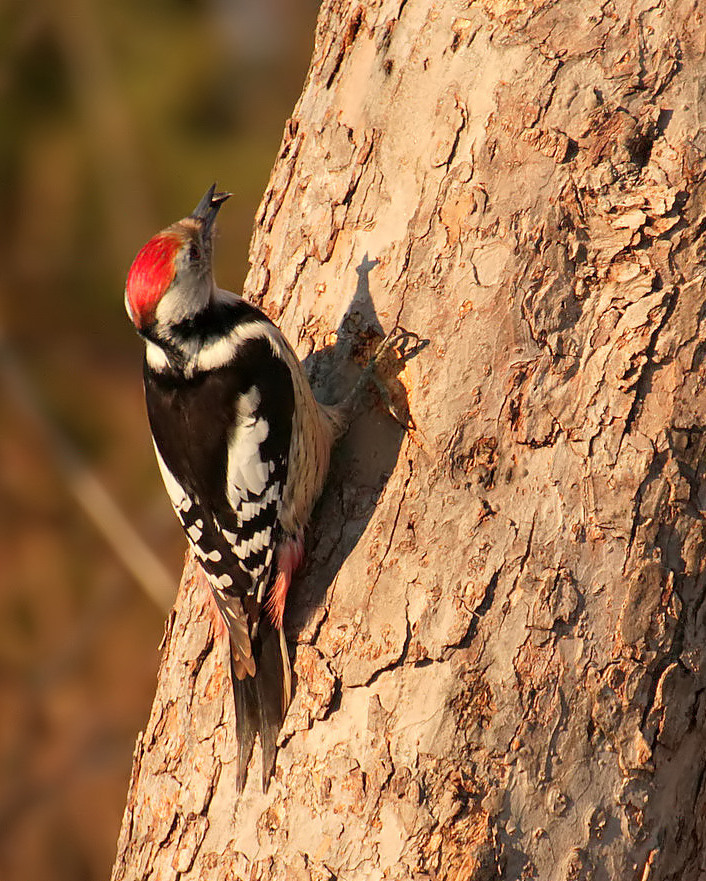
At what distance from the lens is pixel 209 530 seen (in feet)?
9.63

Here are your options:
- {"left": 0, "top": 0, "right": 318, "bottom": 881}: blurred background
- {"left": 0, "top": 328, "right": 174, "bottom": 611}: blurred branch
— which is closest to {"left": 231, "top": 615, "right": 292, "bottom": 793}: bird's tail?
{"left": 0, "top": 328, "right": 174, "bottom": 611}: blurred branch

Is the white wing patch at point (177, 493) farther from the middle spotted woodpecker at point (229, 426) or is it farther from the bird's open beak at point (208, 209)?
the bird's open beak at point (208, 209)

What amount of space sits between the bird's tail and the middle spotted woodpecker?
0.05 m

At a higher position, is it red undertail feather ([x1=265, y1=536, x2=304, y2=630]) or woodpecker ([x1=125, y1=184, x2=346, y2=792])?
woodpecker ([x1=125, y1=184, x2=346, y2=792])

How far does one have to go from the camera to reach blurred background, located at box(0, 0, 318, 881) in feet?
22.0

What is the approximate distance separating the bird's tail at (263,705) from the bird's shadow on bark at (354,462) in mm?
100

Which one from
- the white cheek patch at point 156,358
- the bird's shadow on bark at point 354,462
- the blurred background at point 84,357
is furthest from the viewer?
the blurred background at point 84,357

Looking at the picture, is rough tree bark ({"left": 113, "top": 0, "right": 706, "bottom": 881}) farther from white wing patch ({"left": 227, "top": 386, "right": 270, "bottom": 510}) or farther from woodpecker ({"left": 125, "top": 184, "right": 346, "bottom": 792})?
white wing patch ({"left": 227, "top": 386, "right": 270, "bottom": 510})

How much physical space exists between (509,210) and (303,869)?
5.73ft

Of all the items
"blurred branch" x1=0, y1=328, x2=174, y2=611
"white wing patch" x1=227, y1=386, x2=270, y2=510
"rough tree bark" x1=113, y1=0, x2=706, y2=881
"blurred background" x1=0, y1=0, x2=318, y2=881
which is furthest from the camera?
"blurred background" x1=0, y1=0, x2=318, y2=881

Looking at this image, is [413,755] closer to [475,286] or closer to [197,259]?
[475,286]

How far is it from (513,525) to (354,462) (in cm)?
55

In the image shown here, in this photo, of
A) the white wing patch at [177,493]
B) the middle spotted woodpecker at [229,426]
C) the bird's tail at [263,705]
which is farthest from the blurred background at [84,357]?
the bird's tail at [263,705]

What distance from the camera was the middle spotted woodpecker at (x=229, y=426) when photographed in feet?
9.20
